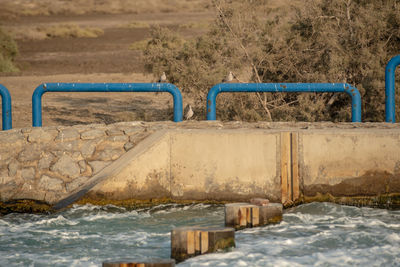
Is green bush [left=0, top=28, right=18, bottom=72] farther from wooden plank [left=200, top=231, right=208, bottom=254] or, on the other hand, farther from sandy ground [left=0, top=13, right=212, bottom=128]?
wooden plank [left=200, top=231, right=208, bottom=254]

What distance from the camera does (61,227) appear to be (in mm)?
7961

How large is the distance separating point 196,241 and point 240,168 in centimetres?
202

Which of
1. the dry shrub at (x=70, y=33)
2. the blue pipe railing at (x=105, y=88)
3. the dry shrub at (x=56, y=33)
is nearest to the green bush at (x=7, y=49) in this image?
the dry shrub at (x=56, y=33)

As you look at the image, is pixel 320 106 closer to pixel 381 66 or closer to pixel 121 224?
pixel 381 66

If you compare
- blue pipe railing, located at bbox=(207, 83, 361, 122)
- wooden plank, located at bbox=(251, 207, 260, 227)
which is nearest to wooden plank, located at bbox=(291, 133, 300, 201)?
blue pipe railing, located at bbox=(207, 83, 361, 122)

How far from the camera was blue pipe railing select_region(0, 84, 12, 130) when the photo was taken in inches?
350

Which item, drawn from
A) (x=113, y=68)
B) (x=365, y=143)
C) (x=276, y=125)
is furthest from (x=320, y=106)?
(x=113, y=68)

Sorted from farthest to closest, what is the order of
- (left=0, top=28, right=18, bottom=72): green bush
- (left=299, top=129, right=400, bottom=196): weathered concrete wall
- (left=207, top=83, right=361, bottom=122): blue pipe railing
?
(left=0, top=28, right=18, bottom=72): green bush, (left=207, top=83, right=361, bottom=122): blue pipe railing, (left=299, top=129, right=400, bottom=196): weathered concrete wall

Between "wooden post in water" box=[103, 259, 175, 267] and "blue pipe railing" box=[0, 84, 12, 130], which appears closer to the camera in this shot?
"wooden post in water" box=[103, 259, 175, 267]

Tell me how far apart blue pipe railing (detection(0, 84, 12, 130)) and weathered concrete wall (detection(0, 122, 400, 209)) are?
844 millimetres

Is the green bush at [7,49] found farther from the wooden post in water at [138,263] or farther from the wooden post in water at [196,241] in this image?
the wooden post in water at [138,263]

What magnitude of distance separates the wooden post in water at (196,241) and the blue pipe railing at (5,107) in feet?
11.2

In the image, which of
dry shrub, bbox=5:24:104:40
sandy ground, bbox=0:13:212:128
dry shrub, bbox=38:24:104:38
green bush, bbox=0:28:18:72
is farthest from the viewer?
dry shrub, bbox=38:24:104:38

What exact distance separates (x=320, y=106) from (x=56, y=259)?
5.93m
